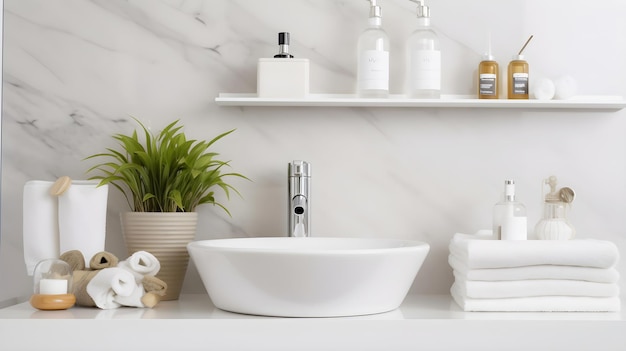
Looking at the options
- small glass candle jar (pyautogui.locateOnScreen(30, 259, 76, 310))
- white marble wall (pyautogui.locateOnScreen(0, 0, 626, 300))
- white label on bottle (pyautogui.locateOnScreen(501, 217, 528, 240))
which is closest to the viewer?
small glass candle jar (pyautogui.locateOnScreen(30, 259, 76, 310))

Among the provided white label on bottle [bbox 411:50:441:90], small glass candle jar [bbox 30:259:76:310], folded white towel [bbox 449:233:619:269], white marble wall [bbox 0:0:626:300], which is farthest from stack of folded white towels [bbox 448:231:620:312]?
small glass candle jar [bbox 30:259:76:310]

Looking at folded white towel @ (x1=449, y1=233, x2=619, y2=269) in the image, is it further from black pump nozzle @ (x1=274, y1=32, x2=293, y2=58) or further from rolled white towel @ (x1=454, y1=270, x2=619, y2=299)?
black pump nozzle @ (x1=274, y1=32, x2=293, y2=58)

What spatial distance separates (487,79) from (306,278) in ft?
2.38

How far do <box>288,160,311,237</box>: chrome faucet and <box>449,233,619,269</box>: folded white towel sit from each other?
1.32 ft

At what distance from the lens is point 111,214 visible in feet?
5.70

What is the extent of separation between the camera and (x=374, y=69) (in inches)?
65.2

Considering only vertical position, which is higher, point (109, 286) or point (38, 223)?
point (38, 223)

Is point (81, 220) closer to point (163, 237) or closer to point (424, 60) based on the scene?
point (163, 237)

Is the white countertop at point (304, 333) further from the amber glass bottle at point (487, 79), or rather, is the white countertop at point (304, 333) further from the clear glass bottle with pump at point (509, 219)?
the amber glass bottle at point (487, 79)

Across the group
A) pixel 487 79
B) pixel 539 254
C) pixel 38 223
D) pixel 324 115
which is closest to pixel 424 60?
pixel 487 79

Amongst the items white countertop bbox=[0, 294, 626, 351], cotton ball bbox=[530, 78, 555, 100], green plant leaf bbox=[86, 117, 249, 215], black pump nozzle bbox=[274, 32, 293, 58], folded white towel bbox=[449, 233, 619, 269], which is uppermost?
black pump nozzle bbox=[274, 32, 293, 58]

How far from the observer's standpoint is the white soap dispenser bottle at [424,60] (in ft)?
5.46

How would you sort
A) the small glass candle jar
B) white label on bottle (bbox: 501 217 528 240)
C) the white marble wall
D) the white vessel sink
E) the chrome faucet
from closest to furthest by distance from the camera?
the white vessel sink < the small glass candle jar < white label on bottle (bbox: 501 217 528 240) < the chrome faucet < the white marble wall

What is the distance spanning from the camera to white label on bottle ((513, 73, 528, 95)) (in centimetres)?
168
